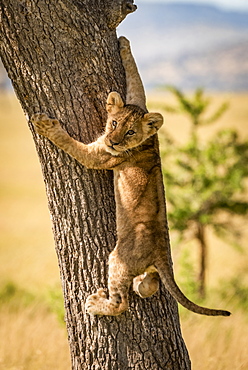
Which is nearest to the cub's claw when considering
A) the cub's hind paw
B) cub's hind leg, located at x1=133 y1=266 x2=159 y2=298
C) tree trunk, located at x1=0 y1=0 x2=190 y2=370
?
tree trunk, located at x1=0 y1=0 x2=190 y2=370

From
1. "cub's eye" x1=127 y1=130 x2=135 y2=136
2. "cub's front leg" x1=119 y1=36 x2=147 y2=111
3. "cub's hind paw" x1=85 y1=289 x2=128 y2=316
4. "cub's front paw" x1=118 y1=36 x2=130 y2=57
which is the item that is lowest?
"cub's hind paw" x1=85 y1=289 x2=128 y2=316

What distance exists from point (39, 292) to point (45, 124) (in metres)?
10.3

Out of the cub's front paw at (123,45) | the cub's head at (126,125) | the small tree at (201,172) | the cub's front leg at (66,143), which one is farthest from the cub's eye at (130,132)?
the small tree at (201,172)

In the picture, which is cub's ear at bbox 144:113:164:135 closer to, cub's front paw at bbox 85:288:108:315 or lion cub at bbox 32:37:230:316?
lion cub at bbox 32:37:230:316

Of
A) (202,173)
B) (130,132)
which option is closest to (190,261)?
(202,173)

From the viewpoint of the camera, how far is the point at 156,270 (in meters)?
4.11

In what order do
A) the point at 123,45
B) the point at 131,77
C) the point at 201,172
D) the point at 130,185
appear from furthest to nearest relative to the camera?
the point at 201,172
the point at 123,45
the point at 131,77
the point at 130,185

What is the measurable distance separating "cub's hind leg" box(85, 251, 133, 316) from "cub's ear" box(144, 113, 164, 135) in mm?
1132

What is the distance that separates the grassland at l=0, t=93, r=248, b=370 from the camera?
6.48 metres

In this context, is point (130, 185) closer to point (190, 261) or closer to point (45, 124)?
point (45, 124)

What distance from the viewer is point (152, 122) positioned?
14.7 ft

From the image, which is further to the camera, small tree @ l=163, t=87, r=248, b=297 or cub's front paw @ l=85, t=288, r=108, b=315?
small tree @ l=163, t=87, r=248, b=297

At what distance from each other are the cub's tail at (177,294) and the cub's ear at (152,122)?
1.14m

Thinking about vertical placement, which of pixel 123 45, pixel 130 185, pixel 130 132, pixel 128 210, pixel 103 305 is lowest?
pixel 103 305
